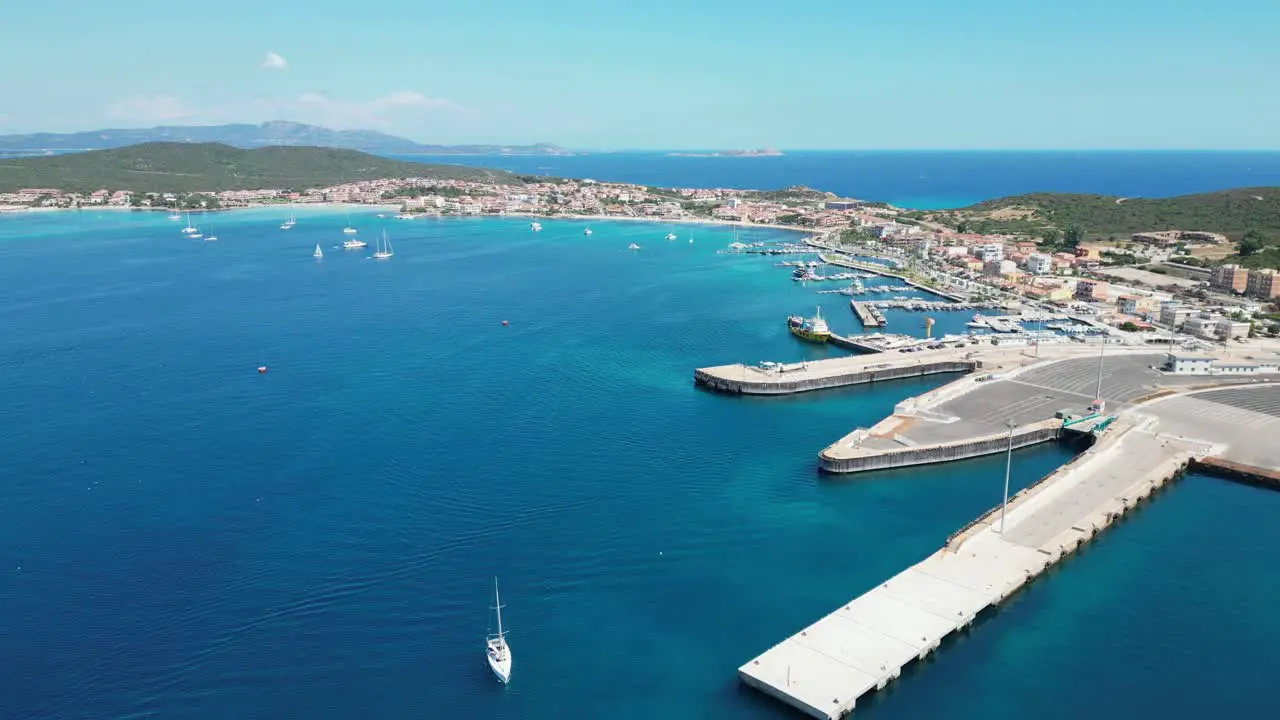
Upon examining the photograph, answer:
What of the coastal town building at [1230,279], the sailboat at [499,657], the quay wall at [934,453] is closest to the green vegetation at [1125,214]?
the coastal town building at [1230,279]

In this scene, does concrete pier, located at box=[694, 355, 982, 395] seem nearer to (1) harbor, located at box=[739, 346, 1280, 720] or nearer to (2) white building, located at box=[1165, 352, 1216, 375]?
(1) harbor, located at box=[739, 346, 1280, 720]

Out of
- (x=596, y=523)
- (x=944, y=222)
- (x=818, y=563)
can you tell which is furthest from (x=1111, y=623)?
(x=944, y=222)

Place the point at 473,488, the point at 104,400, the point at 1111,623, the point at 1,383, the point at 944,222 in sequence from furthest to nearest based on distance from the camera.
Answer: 1. the point at 944,222
2. the point at 1,383
3. the point at 104,400
4. the point at 473,488
5. the point at 1111,623

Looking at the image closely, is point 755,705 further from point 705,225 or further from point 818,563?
point 705,225

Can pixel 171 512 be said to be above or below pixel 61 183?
below

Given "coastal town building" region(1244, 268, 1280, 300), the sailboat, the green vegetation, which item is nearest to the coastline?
the green vegetation
